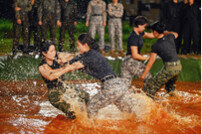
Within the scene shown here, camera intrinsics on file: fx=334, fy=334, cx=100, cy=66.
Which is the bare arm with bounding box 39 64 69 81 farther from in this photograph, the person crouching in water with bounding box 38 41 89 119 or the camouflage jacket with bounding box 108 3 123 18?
the camouflage jacket with bounding box 108 3 123 18

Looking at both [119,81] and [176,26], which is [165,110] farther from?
[176,26]

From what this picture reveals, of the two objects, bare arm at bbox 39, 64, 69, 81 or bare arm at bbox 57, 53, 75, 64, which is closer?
bare arm at bbox 39, 64, 69, 81

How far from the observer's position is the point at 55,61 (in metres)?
4.50

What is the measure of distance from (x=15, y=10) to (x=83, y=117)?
6.24 m

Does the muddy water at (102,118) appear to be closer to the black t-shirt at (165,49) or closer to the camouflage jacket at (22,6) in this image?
the black t-shirt at (165,49)

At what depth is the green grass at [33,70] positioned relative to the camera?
8.35m

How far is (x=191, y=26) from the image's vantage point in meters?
11.3

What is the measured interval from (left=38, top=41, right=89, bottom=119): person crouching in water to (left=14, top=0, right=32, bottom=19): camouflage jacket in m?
5.87

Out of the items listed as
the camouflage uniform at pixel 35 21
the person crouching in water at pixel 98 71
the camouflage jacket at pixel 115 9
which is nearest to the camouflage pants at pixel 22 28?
the camouflage uniform at pixel 35 21

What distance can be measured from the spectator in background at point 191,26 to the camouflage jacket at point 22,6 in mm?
5138

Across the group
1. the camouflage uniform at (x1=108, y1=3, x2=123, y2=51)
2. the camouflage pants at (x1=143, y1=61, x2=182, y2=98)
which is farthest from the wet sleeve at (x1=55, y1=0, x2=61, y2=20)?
the camouflage pants at (x1=143, y1=61, x2=182, y2=98)

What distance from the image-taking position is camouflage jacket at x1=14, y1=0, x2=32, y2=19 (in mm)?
9883

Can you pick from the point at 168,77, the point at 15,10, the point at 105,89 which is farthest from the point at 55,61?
the point at 15,10

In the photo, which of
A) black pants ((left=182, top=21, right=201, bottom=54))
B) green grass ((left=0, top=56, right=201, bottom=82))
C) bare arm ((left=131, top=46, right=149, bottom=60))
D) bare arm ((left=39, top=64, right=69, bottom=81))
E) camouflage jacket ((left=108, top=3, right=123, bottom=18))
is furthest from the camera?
black pants ((left=182, top=21, right=201, bottom=54))
